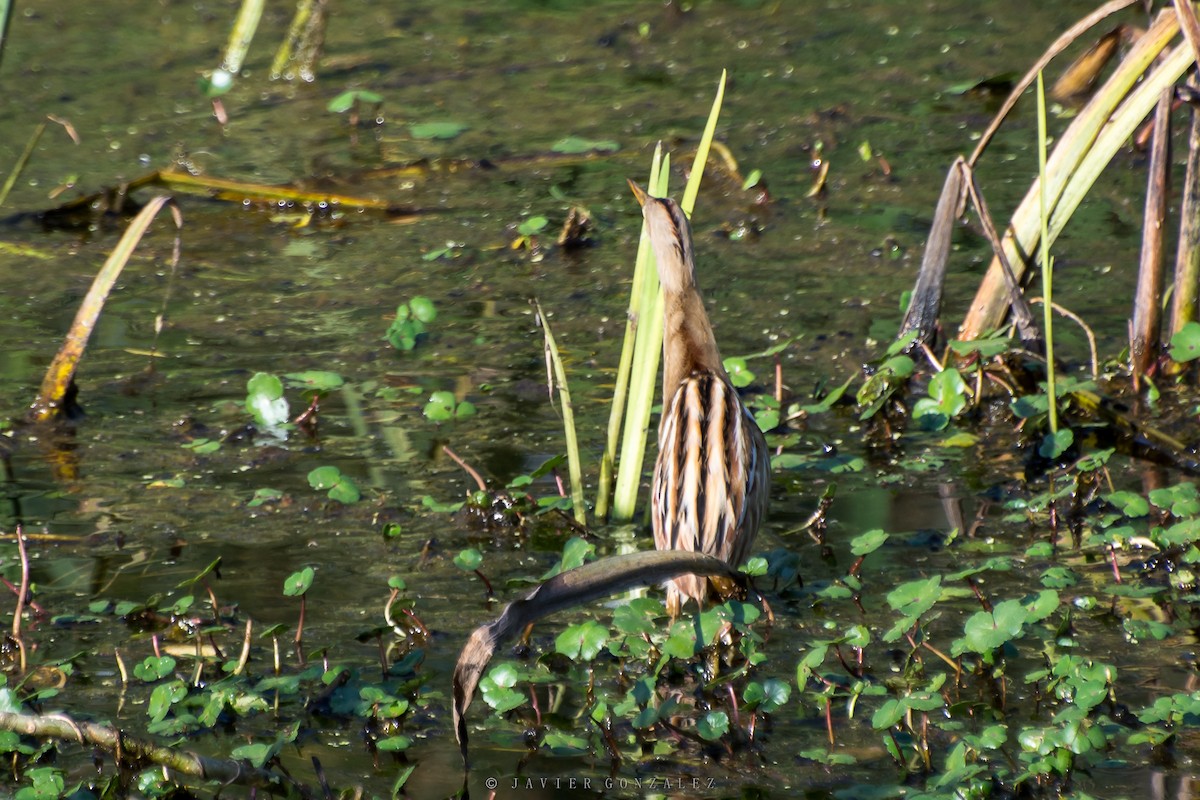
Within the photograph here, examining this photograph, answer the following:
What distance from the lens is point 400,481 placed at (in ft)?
15.7

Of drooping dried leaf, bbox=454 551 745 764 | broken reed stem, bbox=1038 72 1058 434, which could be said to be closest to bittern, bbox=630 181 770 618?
drooping dried leaf, bbox=454 551 745 764

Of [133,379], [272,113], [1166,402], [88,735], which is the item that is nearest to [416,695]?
[88,735]

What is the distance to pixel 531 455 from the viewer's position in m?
4.97

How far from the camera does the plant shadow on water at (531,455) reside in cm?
338

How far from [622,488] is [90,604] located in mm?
1526

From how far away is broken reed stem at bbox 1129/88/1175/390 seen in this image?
4828 mm

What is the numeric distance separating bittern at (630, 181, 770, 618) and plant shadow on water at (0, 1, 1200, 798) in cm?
12

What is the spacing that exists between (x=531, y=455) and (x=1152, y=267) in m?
2.19

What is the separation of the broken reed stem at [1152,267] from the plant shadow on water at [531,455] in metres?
0.15

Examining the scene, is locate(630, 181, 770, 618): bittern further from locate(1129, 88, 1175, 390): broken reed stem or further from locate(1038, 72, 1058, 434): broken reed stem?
locate(1129, 88, 1175, 390): broken reed stem

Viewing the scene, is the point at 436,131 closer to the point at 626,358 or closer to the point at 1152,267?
the point at 626,358

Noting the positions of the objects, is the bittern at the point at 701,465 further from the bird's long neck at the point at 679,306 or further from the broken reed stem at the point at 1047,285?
the broken reed stem at the point at 1047,285

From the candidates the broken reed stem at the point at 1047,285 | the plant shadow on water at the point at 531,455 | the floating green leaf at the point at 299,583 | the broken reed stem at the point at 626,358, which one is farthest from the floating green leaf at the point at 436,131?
the floating green leaf at the point at 299,583

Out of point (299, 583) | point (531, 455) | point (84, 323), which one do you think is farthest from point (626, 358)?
point (84, 323)
